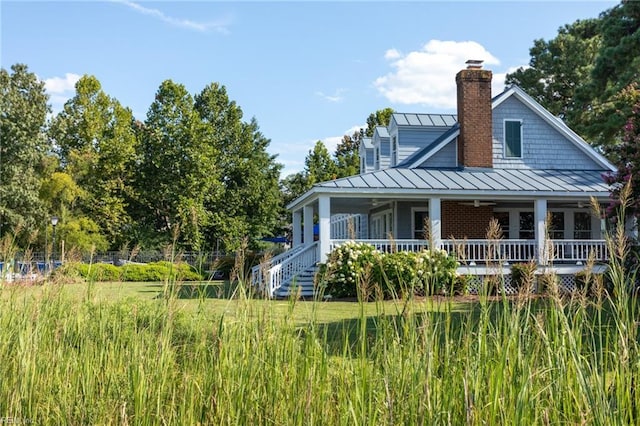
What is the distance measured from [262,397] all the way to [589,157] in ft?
71.7

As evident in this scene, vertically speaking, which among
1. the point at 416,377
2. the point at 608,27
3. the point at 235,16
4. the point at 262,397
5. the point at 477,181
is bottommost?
the point at 262,397

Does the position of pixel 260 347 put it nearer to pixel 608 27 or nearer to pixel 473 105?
pixel 473 105

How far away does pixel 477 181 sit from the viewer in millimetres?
20016

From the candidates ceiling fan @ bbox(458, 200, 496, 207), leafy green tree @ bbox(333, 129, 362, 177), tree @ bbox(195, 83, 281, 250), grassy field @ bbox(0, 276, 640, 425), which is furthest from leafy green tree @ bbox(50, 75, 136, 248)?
grassy field @ bbox(0, 276, 640, 425)

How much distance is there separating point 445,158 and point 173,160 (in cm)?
2398

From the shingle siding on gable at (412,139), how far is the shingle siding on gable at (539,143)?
2.96 m

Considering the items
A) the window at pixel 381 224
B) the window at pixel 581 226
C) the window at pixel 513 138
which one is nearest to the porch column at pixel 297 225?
the window at pixel 381 224

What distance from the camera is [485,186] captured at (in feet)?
63.8

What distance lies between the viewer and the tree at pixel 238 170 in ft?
143

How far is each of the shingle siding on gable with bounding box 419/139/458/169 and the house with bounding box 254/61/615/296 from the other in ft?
0.12

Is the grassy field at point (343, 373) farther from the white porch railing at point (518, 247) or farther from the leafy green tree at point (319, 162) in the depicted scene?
the leafy green tree at point (319, 162)

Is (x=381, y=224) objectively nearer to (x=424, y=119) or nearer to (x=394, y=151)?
(x=394, y=151)

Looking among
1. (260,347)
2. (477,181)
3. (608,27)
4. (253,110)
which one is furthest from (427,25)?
(253,110)

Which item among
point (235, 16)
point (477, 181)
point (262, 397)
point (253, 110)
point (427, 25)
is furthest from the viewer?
point (253, 110)
